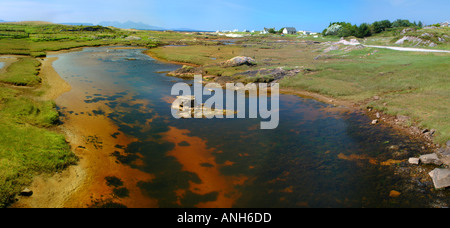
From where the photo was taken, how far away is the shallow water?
9.95 m

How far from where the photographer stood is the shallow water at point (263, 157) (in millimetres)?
9953

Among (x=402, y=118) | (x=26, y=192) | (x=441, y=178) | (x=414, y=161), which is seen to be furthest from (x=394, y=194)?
(x=26, y=192)

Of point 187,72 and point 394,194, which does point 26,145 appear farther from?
point 187,72

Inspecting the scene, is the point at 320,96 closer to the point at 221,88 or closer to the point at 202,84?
the point at 221,88

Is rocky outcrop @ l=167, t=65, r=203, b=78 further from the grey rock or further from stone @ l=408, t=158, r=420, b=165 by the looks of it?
the grey rock

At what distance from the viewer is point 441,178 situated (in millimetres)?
9859

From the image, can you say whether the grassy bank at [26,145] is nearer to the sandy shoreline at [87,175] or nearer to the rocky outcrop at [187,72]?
the sandy shoreline at [87,175]

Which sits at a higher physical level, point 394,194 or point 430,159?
point 430,159

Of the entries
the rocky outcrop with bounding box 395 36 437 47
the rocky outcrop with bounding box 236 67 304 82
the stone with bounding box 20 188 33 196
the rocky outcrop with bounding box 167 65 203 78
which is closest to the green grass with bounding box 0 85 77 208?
the stone with bounding box 20 188 33 196

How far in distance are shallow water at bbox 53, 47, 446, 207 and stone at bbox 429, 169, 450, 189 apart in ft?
1.13

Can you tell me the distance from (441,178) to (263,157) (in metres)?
7.88

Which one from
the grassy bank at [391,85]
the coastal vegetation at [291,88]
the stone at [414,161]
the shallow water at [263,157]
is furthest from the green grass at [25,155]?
the grassy bank at [391,85]
